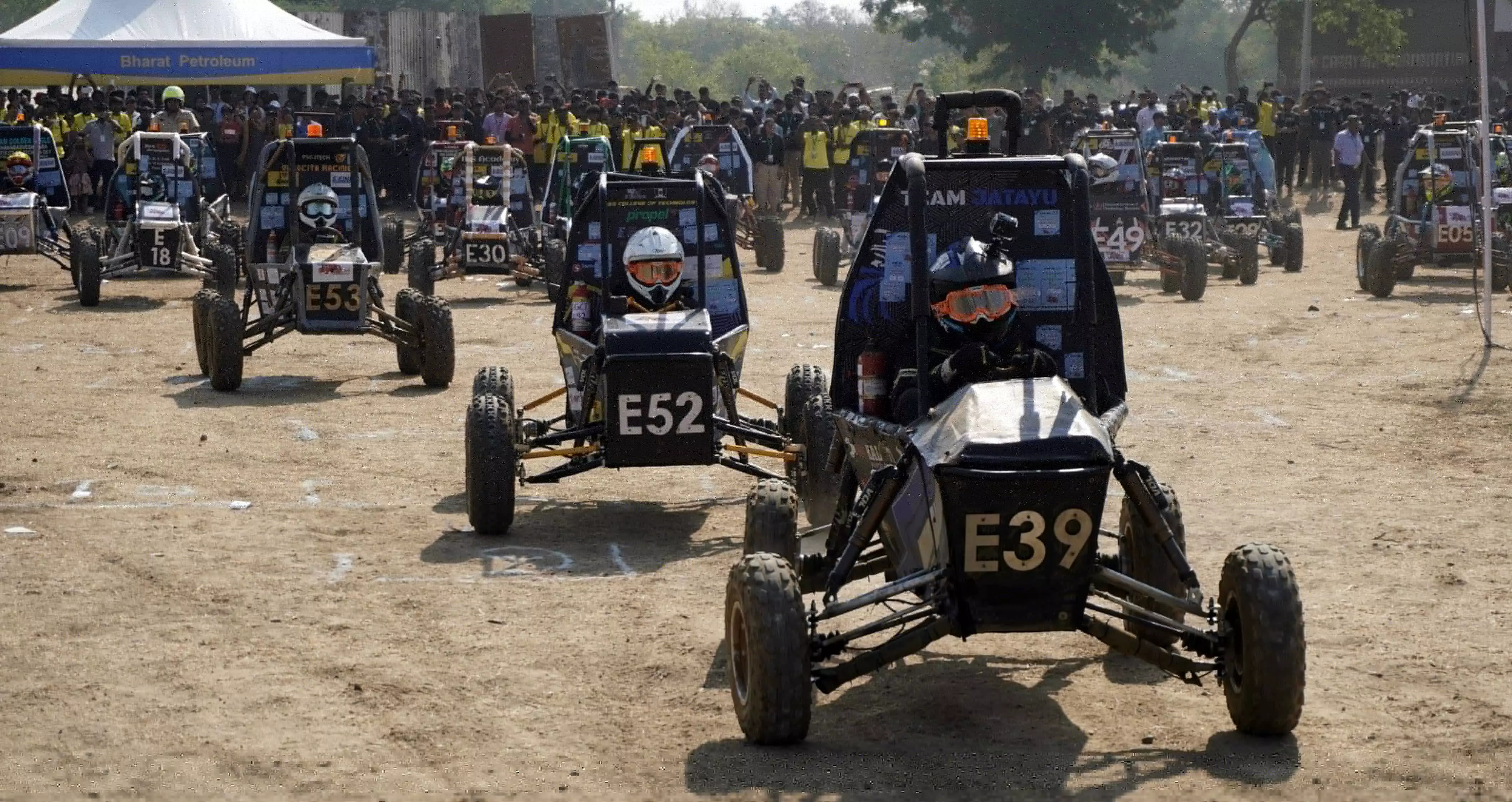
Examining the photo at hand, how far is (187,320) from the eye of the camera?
63.3 feet

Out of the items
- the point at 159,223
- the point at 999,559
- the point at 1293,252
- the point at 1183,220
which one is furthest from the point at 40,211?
the point at 999,559

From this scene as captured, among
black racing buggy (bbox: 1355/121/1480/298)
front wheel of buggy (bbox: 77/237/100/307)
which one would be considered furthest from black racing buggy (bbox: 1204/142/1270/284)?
front wheel of buggy (bbox: 77/237/100/307)

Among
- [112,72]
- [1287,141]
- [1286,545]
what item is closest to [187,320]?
[1286,545]

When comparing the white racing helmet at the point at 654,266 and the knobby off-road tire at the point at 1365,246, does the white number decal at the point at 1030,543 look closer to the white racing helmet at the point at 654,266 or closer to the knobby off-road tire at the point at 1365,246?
the white racing helmet at the point at 654,266

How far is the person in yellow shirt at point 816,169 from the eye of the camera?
32.6 meters

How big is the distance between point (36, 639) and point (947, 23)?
150 ft

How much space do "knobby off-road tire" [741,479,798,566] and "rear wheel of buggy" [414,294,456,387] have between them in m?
7.50

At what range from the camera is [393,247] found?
23844mm

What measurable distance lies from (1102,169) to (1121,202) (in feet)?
2.58

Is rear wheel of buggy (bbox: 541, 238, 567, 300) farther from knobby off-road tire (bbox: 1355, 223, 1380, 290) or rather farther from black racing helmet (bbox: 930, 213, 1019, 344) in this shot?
black racing helmet (bbox: 930, 213, 1019, 344)

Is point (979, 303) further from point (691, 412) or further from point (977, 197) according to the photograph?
point (691, 412)

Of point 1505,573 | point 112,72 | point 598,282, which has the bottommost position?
point 1505,573

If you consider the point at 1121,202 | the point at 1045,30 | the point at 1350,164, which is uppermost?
the point at 1045,30

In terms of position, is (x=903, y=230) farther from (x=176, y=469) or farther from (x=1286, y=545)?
(x=176, y=469)
